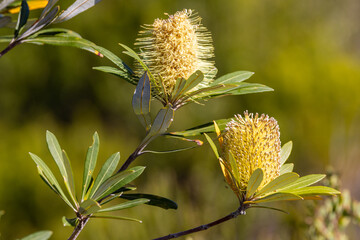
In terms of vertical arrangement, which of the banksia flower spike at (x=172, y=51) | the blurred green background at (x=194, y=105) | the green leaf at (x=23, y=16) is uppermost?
the green leaf at (x=23, y=16)

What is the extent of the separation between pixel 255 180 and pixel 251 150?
0.05 metres

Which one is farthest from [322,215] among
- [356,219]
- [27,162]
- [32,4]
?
[27,162]

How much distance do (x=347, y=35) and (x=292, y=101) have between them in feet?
15.6

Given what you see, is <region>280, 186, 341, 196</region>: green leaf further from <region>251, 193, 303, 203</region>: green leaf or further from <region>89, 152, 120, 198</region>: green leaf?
<region>89, 152, 120, 198</region>: green leaf

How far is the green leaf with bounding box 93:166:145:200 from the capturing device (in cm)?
68

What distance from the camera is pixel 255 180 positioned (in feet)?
2.20

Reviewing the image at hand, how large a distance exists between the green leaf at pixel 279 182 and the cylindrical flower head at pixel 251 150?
0.9 inches

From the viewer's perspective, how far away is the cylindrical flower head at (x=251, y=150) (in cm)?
71

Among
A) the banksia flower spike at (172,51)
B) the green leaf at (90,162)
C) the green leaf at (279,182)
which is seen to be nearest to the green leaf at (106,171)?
A: the green leaf at (90,162)

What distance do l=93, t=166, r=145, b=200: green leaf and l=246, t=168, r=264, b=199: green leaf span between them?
6.0 inches

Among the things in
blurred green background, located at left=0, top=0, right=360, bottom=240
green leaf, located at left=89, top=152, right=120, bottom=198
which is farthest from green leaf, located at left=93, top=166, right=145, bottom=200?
blurred green background, located at left=0, top=0, right=360, bottom=240

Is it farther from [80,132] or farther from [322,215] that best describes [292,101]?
[322,215]

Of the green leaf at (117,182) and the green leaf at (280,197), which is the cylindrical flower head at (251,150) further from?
the green leaf at (117,182)

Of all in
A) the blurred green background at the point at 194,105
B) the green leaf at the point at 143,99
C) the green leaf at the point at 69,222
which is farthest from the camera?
the blurred green background at the point at 194,105
